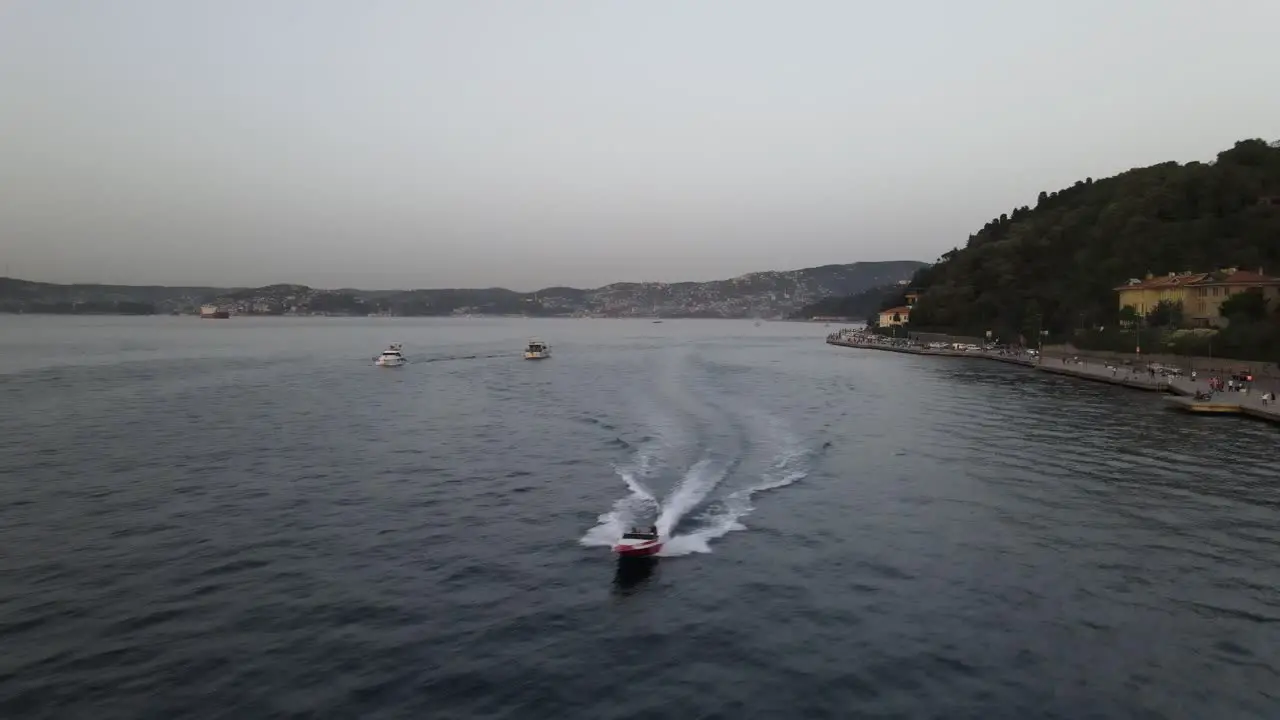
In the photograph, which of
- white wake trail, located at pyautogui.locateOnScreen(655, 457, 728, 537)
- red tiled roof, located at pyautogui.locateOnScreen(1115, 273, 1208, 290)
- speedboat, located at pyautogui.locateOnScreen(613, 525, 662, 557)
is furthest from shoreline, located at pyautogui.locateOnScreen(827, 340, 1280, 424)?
speedboat, located at pyautogui.locateOnScreen(613, 525, 662, 557)

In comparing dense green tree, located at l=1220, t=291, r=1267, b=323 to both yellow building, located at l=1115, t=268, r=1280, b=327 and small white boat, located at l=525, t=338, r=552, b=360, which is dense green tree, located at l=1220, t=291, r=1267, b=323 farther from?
small white boat, located at l=525, t=338, r=552, b=360

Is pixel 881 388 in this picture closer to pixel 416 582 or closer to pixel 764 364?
pixel 764 364

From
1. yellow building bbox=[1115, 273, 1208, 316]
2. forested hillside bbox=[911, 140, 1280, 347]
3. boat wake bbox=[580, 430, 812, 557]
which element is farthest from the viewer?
forested hillside bbox=[911, 140, 1280, 347]

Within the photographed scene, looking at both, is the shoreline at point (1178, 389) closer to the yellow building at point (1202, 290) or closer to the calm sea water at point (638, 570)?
the calm sea water at point (638, 570)

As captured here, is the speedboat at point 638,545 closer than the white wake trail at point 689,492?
Yes

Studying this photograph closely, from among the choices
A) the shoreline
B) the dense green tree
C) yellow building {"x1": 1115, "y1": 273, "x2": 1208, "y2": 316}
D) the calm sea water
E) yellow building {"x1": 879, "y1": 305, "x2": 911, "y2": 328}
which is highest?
yellow building {"x1": 1115, "y1": 273, "x2": 1208, "y2": 316}

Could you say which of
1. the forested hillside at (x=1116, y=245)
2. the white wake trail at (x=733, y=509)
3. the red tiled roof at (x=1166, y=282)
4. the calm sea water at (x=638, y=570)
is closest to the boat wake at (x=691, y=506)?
the white wake trail at (x=733, y=509)

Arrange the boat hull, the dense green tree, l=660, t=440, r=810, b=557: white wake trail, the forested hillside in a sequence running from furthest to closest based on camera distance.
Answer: the forested hillside, the dense green tree, l=660, t=440, r=810, b=557: white wake trail, the boat hull
